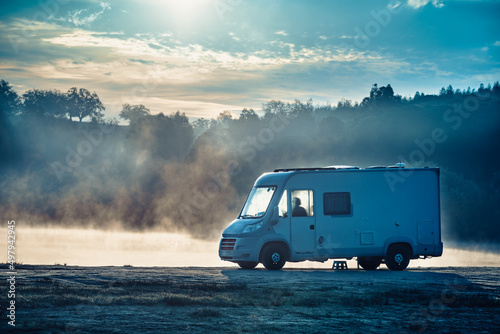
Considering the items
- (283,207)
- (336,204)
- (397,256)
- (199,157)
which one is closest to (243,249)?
(283,207)

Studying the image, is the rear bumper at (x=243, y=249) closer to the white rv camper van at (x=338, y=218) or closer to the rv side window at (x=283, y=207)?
the white rv camper van at (x=338, y=218)

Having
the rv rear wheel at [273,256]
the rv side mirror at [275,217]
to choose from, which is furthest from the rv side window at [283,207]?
the rv rear wheel at [273,256]

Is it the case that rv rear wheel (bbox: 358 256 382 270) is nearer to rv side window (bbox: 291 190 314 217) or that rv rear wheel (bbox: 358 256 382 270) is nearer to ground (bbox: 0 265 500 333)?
rv side window (bbox: 291 190 314 217)

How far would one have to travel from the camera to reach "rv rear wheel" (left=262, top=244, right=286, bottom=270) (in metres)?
21.4

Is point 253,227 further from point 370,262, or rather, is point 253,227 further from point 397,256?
point 397,256

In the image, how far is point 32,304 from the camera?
12.7m

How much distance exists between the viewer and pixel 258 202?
22094 mm

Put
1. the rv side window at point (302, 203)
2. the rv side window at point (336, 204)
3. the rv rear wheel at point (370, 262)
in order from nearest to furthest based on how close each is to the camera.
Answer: the rv side window at point (302, 203) → the rv side window at point (336, 204) → the rv rear wheel at point (370, 262)

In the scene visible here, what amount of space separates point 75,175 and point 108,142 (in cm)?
2552

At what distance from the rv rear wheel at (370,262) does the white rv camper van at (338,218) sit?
0.22 metres

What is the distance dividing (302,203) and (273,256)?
1.91 m

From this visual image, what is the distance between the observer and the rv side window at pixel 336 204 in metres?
21.9

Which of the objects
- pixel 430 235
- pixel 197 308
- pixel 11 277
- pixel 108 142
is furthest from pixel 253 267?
pixel 108 142

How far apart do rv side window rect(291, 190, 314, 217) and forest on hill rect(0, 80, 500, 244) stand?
69262mm
